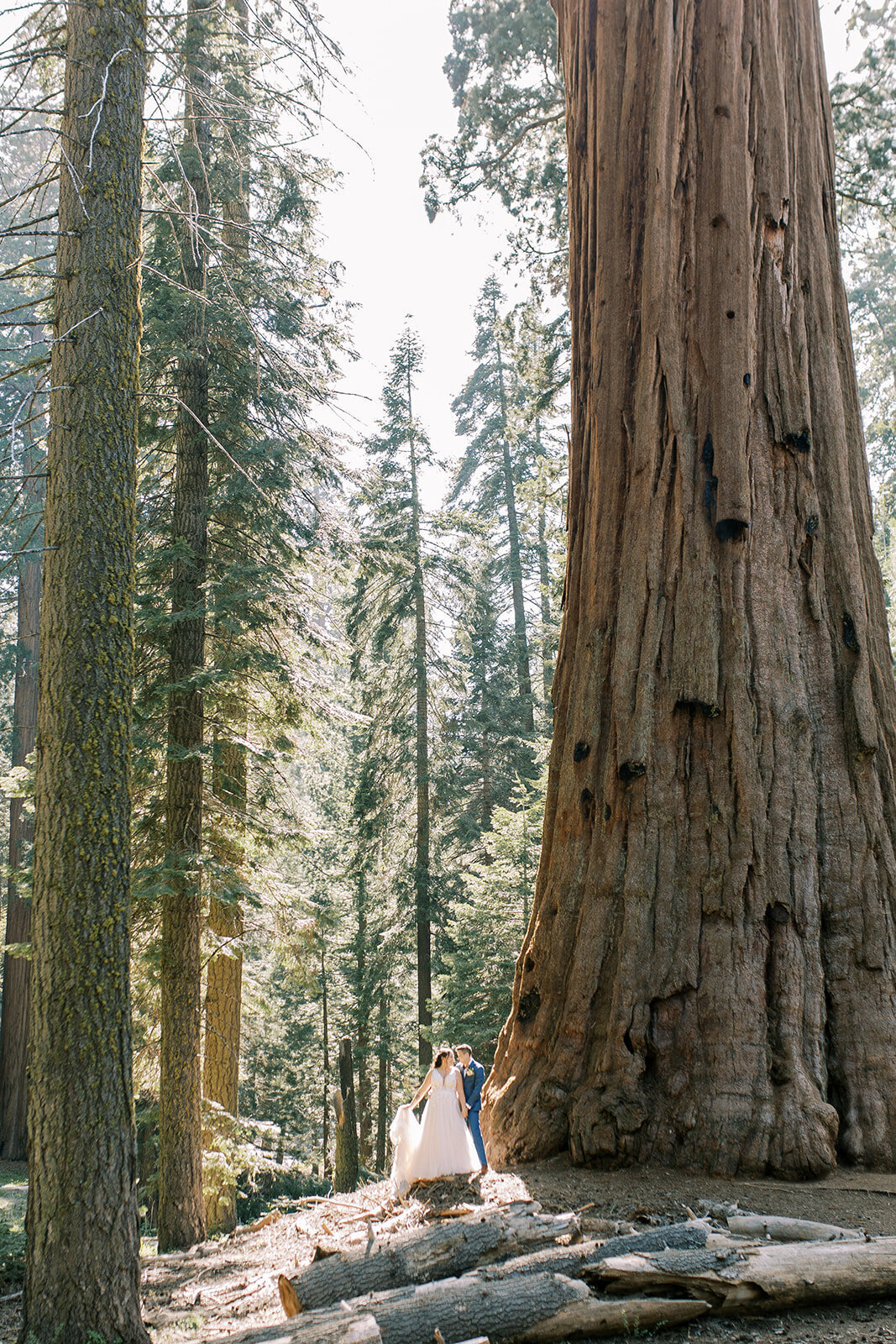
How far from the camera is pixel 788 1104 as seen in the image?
4.42 m

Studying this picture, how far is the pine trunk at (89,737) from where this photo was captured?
160 inches

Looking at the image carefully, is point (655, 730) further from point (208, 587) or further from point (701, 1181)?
point (208, 587)

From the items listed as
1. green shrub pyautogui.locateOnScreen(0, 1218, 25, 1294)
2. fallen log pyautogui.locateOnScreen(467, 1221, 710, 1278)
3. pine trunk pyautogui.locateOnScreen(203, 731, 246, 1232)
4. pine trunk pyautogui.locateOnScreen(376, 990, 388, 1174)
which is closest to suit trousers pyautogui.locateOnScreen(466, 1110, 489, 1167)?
fallen log pyautogui.locateOnScreen(467, 1221, 710, 1278)

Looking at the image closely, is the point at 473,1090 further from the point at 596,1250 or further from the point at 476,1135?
the point at 596,1250

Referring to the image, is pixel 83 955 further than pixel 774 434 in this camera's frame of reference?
No

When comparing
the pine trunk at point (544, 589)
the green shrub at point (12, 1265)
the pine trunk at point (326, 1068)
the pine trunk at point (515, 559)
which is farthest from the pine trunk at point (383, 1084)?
the green shrub at point (12, 1265)

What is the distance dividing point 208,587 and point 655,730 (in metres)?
5.92

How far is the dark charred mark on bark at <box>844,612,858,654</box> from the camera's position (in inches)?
207

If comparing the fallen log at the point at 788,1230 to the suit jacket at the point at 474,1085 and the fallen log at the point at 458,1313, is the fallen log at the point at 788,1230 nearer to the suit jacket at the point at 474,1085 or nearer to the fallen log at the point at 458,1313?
the fallen log at the point at 458,1313

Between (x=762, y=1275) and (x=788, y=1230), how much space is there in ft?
1.40

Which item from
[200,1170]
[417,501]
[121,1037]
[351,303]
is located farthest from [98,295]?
[417,501]

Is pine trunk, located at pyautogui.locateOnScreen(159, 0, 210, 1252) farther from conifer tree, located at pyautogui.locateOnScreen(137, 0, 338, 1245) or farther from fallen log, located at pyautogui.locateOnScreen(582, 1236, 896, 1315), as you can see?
fallen log, located at pyautogui.locateOnScreen(582, 1236, 896, 1315)

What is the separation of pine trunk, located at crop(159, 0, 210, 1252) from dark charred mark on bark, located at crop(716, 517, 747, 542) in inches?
218

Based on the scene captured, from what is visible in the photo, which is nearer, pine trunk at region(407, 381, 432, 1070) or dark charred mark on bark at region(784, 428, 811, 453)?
dark charred mark on bark at region(784, 428, 811, 453)
